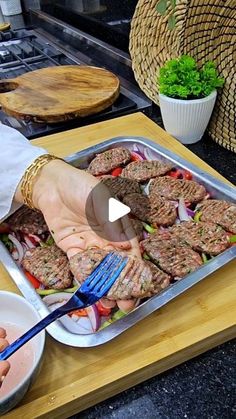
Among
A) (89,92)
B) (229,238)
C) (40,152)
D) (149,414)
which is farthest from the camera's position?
(89,92)

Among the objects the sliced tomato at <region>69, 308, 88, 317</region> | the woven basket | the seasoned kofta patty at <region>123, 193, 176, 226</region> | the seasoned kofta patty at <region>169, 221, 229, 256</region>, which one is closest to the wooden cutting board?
the woven basket

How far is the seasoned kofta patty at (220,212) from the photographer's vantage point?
74cm

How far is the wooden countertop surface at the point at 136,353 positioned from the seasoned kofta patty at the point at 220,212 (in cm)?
7

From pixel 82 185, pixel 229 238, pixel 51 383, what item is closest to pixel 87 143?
pixel 82 185

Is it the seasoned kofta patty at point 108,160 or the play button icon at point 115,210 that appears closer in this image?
the play button icon at point 115,210

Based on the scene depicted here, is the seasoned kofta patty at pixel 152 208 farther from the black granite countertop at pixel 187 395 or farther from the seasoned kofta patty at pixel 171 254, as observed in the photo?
the black granite countertop at pixel 187 395

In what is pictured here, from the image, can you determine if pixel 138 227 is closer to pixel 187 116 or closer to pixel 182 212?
pixel 182 212

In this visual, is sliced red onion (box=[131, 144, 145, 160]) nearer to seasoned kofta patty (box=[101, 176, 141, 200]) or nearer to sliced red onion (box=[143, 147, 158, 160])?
sliced red onion (box=[143, 147, 158, 160])

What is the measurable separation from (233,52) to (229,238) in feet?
1.52

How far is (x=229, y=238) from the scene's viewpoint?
0.72 meters

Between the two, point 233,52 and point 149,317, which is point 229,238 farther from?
point 233,52

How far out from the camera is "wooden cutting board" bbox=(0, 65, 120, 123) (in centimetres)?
113

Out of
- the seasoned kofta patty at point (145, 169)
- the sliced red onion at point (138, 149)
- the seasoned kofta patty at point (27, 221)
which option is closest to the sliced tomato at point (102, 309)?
the seasoned kofta patty at point (27, 221)

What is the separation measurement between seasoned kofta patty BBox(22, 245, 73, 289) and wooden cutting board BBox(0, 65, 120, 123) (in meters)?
0.49
